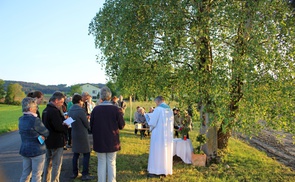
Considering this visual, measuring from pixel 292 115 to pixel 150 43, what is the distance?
16.5ft

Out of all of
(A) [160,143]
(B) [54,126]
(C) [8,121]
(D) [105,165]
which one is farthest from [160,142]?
(C) [8,121]

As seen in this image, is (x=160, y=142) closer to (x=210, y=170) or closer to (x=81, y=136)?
(x=81, y=136)

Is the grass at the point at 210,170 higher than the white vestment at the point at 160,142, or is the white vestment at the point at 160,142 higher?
the white vestment at the point at 160,142

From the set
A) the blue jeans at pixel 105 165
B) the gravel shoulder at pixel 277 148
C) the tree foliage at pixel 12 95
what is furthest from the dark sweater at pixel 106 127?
the tree foliage at pixel 12 95

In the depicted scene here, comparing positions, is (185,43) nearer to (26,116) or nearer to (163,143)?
(163,143)

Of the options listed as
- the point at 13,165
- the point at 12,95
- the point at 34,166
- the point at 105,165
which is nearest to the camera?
the point at 34,166

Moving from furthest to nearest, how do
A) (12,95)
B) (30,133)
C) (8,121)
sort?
(12,95) → (8,121) → (30,133)

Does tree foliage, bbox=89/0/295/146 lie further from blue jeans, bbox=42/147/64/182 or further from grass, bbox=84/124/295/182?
blue jeans, bbox=42/147/64/182

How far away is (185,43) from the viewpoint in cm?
901

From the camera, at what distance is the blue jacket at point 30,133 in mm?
5363

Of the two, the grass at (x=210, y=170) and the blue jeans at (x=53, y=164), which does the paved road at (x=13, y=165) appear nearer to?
the grass at (x=210, y=170)

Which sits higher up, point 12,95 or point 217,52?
point 217,52

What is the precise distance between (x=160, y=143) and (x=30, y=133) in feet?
12.7

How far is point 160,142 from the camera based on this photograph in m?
8.12
